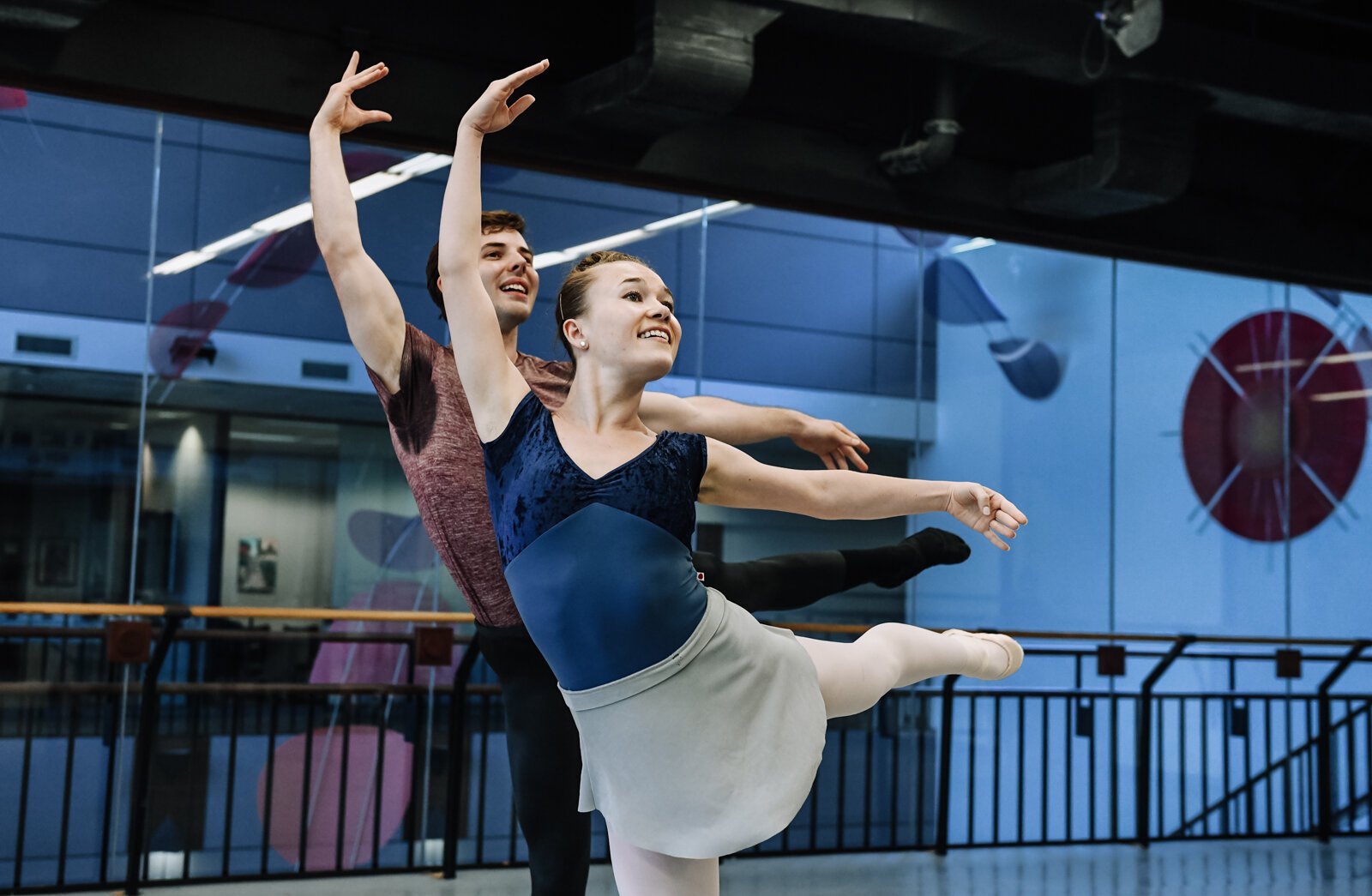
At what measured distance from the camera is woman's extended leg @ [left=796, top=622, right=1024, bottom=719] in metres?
1.60

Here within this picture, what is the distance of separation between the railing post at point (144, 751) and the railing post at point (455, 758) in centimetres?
90

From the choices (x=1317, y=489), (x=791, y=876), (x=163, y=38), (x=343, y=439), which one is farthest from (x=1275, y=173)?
(x=163, y=38)

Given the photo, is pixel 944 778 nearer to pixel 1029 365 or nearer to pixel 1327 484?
pixel 1029 365

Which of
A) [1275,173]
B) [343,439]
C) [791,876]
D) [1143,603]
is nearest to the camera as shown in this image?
[791,876]

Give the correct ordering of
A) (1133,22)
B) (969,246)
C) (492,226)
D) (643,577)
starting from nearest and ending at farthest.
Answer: (643,577)
(492,226)
(1133,22)
(969,246)

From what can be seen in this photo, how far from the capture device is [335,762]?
480 cm

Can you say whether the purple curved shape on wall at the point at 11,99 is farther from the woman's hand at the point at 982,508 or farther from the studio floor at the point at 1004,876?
the woman's hand at the point at 982,508

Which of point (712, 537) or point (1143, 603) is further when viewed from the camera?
point (1143, 603)

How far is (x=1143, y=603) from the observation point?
644 centimetres

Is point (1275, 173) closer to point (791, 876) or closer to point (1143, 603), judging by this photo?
point (1143, 603)

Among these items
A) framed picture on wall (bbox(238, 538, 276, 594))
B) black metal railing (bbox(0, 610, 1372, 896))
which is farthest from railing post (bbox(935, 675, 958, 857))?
framed picture on wall (bbox(238, 538, 276, 594))

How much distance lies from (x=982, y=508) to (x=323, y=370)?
370cm

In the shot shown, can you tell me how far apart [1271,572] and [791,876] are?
12.0 ft

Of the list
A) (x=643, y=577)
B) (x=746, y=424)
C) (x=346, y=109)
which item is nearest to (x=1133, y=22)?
(x=746, y=424)
